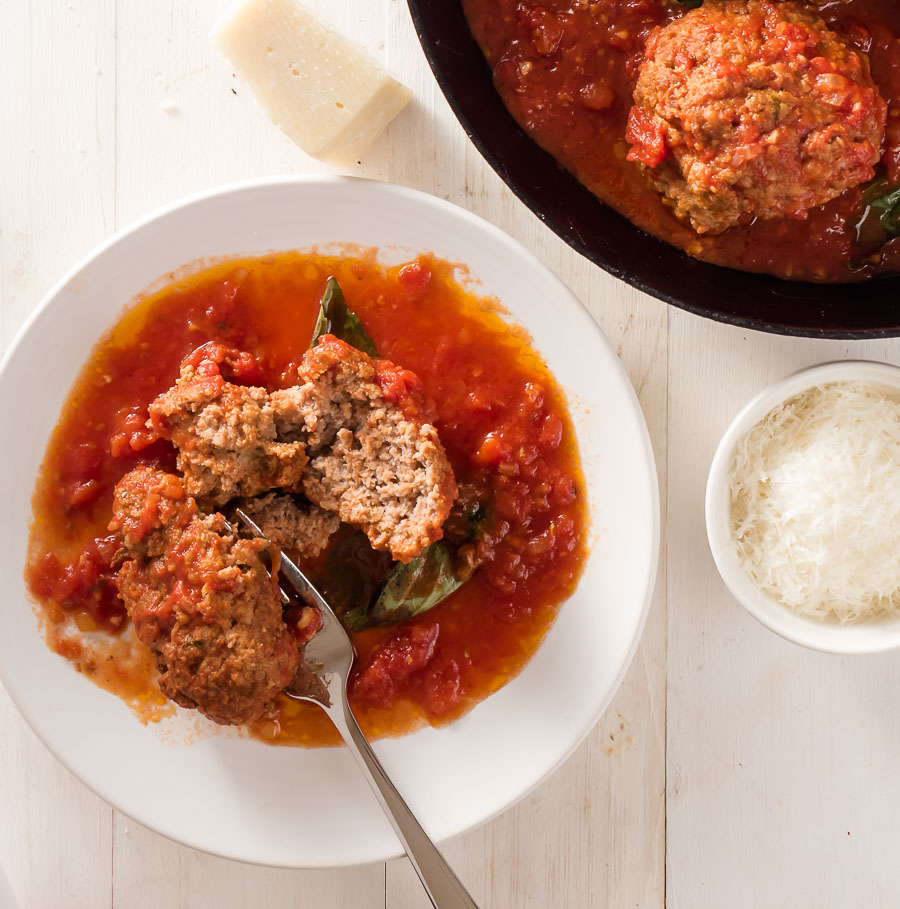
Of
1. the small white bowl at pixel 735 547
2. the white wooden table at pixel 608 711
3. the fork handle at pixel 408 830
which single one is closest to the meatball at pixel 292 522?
the fork handle at pixel 408 830

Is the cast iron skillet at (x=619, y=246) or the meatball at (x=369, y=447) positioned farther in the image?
the meatball at (x=369, y=447)

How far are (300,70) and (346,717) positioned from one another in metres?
2.28

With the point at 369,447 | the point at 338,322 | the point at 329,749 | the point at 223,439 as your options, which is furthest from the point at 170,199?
the point at 329,749

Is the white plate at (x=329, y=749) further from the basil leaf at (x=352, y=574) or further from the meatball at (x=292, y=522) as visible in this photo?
the meatball at (x=292, y=522)

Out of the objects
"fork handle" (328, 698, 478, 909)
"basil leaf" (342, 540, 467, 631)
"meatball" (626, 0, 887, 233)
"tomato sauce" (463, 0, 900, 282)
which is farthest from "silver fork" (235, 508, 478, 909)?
"meatball" (626, 0, 887, 233)

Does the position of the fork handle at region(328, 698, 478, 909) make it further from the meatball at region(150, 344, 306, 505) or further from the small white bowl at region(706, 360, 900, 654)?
the small white bowl at region(706, 360, 900, 654)

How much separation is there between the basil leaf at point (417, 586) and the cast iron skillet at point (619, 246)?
1.17 m

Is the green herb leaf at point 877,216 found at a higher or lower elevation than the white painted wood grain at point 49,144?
lower

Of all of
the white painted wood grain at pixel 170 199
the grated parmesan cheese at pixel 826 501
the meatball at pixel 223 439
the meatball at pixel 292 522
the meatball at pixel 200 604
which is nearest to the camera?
the meatball at pixel 200 604

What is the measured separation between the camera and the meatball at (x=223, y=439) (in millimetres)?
3016

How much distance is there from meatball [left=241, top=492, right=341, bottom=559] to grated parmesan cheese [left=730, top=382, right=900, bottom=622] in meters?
1.55

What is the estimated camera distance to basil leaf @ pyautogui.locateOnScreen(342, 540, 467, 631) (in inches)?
126

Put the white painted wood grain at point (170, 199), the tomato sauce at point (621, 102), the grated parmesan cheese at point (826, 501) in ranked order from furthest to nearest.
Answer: the white painted wood grain at point (170, 199) → the grated parmesan cheese at point (826, 501) → the tomato sauce at point (621, 102)

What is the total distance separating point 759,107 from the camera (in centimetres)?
255
